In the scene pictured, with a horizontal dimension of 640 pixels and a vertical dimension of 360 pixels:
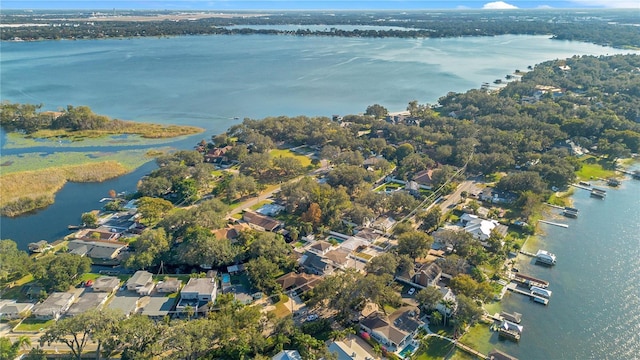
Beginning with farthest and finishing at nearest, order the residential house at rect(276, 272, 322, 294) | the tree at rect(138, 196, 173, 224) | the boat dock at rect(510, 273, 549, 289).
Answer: the tree at rect(138, 196, 173, 224) → the boat dock at rect(510, 273, 549, 289) → the residential house at rect(276, 272, 322, 294)

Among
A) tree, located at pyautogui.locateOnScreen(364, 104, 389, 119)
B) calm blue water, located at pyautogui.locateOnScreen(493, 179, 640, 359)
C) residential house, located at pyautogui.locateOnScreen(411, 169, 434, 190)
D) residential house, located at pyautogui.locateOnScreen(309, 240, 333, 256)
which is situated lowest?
calm blue water, located at pyautogui.locateOnScreen(493, 179, 640, 359)

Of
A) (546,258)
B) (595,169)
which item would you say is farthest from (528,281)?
(595,169)

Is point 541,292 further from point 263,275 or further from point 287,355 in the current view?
point 263,275

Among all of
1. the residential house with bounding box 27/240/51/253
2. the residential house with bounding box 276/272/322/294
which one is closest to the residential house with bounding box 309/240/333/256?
the residential house with bounding box 276/272/322/294

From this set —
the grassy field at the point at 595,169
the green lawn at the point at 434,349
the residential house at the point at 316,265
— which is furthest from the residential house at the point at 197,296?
the grassy field at the point at 595,169

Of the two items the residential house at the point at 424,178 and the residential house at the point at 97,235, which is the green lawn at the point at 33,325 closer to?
the residential house at the point at 97,235

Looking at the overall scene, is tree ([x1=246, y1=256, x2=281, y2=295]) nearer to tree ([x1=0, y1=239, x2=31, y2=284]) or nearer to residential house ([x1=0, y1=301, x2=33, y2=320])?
residential house ([x1=0, y1=301, x2=33, y2=320])

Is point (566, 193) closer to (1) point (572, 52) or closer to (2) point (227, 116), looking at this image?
(2) point (227, 116)
